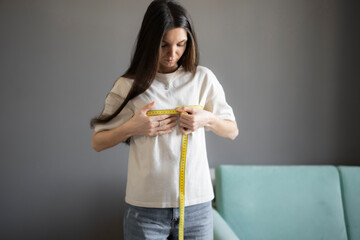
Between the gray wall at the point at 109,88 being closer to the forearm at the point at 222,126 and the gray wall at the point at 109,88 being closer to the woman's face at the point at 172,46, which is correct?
the forearm at the point at 222,126

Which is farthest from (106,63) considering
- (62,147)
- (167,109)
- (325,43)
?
(325,43)

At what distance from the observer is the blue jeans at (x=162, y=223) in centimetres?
122

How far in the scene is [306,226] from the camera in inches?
90.0

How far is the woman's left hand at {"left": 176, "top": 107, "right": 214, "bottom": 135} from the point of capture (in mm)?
1255

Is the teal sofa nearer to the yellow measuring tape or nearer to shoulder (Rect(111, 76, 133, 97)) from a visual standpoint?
the yellow measuring tape

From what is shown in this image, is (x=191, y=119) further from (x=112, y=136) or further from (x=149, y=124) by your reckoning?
(x=112, y=136)

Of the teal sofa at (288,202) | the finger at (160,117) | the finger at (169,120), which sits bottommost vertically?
the teal sofa at (288,202)

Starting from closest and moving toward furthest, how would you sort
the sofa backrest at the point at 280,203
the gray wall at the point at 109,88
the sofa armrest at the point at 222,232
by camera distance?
1. the sofa armrest at the point at 222,232
2. the sofa backrest at the point at 280,203
3. the gray wall at the point at 109,88

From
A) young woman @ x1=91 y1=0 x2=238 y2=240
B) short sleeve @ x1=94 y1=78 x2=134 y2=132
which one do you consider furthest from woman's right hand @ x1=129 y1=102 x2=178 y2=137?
short sleeve @ x1=94 y1=78 x2=134 y2=132

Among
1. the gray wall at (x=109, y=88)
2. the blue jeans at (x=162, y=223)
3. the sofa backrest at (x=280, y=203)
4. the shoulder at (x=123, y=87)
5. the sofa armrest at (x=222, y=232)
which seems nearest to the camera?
the blue jeans at (x=162, y=223)

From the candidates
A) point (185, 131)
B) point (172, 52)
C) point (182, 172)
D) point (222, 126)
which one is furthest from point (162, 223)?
point (172, 52)

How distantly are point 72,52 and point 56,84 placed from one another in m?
0.27

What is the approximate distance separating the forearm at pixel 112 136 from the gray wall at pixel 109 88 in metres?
1.12

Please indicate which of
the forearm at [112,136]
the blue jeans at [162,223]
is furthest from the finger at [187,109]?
the blue jeans at [162,223]
